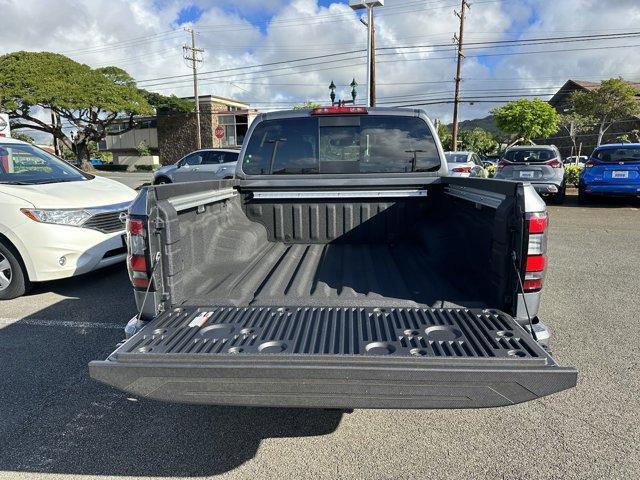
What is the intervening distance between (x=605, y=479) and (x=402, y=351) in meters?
1.37

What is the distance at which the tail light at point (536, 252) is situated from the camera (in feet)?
7.32

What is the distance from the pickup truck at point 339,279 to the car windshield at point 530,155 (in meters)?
10.1

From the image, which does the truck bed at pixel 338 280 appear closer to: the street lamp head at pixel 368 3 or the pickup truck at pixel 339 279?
the pickup truck at pixel 339 279

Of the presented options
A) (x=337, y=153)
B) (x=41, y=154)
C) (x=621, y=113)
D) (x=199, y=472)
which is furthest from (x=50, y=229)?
(x=621, y=113)

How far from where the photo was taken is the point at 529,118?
119 ft

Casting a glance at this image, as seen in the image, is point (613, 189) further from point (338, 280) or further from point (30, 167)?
point (30, 167)

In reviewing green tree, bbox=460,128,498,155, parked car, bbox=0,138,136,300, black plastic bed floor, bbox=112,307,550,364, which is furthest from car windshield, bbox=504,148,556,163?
green tree, bbox=460,128,498,155

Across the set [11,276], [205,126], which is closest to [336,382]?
[11,276]

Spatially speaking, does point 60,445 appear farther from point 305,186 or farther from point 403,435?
point 305,186

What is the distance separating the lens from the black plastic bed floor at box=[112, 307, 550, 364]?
198 cm

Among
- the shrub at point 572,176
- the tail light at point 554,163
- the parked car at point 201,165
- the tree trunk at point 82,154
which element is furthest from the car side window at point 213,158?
the tree trunk at point 82,154

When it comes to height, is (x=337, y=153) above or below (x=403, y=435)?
above

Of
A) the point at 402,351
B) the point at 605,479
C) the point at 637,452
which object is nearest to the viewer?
the point at 402,351

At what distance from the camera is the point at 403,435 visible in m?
2.65
